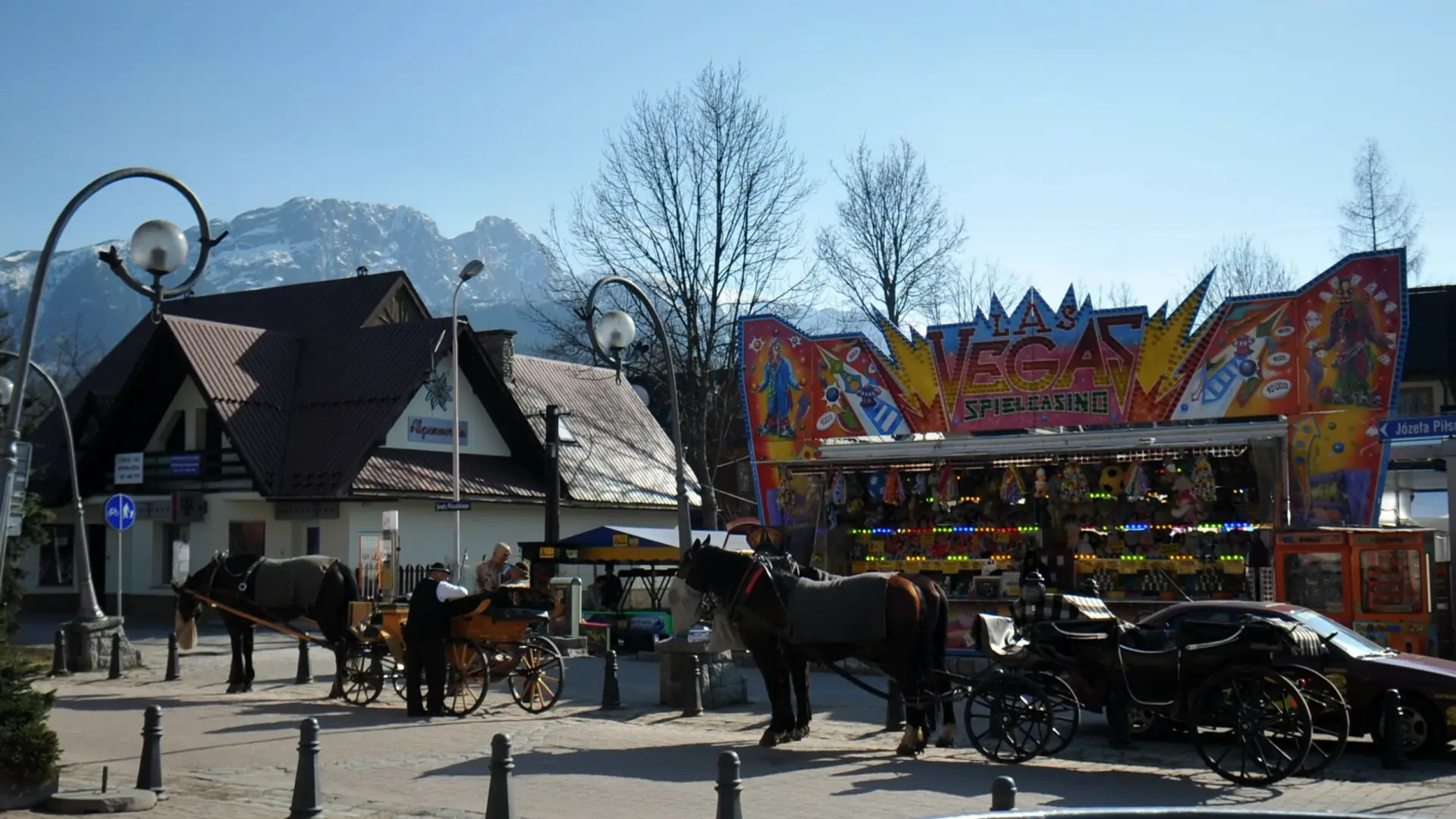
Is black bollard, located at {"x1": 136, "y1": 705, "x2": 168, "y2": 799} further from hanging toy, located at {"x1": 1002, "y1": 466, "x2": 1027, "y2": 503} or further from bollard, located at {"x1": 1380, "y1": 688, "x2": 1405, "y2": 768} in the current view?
hanging toy, located at {"x1": 1002, "y1": 466, "x2": 1027, "y2": 503}

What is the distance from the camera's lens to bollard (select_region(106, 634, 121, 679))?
2270 centimetres

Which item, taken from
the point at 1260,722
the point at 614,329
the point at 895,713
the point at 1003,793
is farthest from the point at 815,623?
the point at 614,329

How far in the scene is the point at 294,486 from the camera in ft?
113

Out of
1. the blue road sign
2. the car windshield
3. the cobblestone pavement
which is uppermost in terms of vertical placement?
the blue road sign

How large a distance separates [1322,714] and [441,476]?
87.5ft

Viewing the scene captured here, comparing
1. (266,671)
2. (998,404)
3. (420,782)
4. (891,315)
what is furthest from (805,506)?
(891,315)

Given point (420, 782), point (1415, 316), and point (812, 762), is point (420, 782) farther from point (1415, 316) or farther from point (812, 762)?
point (1415, 316)

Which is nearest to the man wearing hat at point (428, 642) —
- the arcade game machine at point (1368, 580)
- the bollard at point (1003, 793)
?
the bollard at point (1003, 793)

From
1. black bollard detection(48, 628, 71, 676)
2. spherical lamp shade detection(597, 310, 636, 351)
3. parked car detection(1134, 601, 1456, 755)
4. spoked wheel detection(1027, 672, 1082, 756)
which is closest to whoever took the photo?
spoked wheel detection(1027, 672, 1082, 756)

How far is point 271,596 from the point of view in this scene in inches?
775

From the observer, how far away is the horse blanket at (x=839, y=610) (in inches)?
560

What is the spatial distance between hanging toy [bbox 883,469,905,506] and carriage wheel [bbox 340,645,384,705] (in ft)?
32.0

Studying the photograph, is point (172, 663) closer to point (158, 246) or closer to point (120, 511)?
point (120, 511)

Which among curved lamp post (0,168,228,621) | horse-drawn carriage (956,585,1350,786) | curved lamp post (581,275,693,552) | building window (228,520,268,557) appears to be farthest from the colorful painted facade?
curved lamp post (0,168,228,621)
